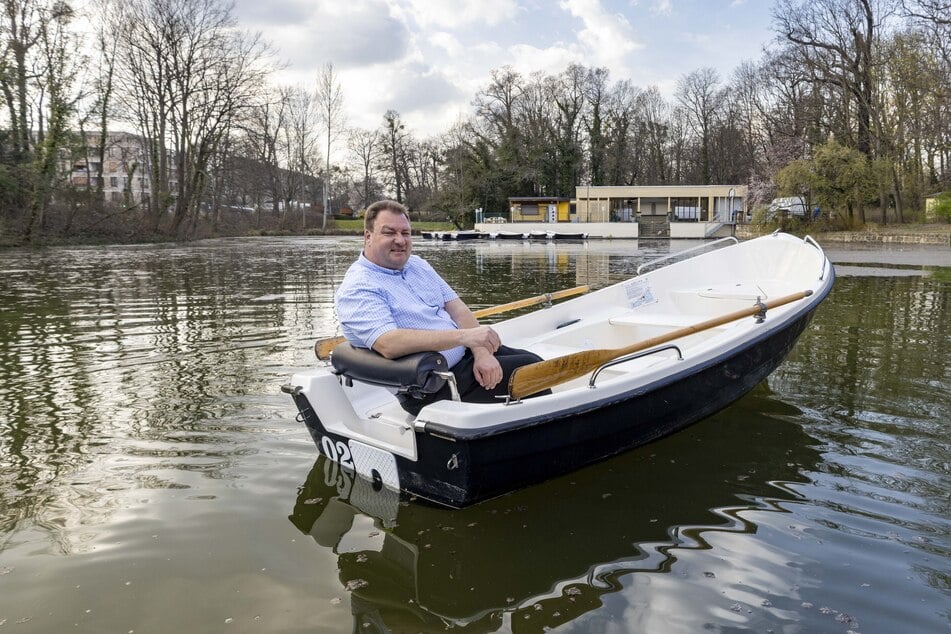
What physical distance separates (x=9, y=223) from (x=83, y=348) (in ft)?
79.5

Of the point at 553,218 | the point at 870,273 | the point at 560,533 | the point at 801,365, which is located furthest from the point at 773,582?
the point at 553,218

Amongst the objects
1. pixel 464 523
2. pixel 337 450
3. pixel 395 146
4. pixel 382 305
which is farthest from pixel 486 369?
pixel 395 146

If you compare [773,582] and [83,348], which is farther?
[83,348]

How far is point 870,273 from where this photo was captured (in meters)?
14.5

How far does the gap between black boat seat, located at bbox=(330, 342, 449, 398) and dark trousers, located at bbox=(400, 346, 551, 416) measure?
127 millimetres

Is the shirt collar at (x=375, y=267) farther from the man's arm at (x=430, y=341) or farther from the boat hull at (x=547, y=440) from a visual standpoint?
the boat hull at (x=547, y=440)

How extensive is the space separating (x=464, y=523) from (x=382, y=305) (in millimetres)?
1126

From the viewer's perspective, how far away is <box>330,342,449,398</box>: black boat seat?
9.87ft

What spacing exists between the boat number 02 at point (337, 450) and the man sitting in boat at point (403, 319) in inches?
15.6

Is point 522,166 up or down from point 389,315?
up

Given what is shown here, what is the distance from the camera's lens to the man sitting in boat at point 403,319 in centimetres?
315

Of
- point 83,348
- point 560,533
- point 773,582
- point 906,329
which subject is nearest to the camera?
point 773,582

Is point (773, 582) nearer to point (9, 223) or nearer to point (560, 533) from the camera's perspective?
point (560, 533)

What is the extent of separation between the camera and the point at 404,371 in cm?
303
